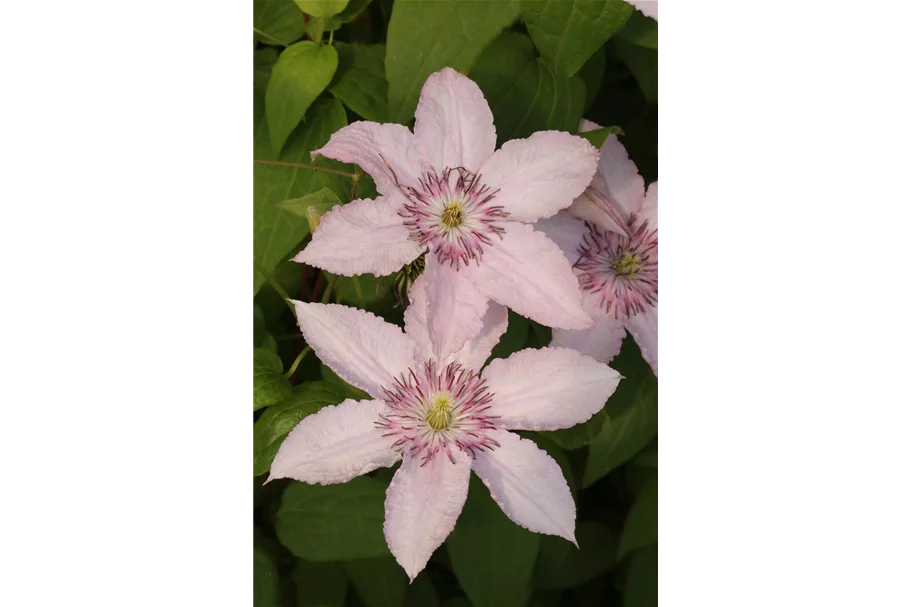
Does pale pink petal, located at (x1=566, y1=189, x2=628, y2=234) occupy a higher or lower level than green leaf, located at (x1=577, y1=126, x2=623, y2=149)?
lower

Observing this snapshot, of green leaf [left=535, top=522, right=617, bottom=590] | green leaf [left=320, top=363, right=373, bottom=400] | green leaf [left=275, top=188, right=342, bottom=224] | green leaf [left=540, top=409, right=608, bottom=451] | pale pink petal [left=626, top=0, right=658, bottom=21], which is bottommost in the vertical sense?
green leaf [left=535, top=522, right=617, bottom=590]

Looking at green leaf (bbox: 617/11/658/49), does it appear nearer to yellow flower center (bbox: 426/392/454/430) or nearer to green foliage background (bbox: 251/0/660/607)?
green foliage background (bbox: 251/0/660/607)

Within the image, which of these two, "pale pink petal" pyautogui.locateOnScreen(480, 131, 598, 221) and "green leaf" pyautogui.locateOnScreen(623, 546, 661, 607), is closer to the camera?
"pale pink petal" pyautogui.locateOnScreen(480, 131, 598, 221)

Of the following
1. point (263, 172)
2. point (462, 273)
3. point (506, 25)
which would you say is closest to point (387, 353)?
point (462, 273)

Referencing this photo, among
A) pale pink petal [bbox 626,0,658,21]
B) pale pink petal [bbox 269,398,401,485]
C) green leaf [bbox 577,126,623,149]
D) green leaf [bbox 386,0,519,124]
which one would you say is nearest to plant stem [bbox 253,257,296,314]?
pale pink petal [bbox 269,398,401,485]

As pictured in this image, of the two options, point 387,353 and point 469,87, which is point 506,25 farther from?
point 387,353

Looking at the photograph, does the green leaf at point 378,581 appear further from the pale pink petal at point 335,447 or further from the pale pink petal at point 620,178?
the pale pink petal at point 620,178

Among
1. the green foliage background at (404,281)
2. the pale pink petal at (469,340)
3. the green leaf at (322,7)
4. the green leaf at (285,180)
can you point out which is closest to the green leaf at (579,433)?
the green foliage background at (404,281)

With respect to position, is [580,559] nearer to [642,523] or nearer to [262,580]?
[642,523]
